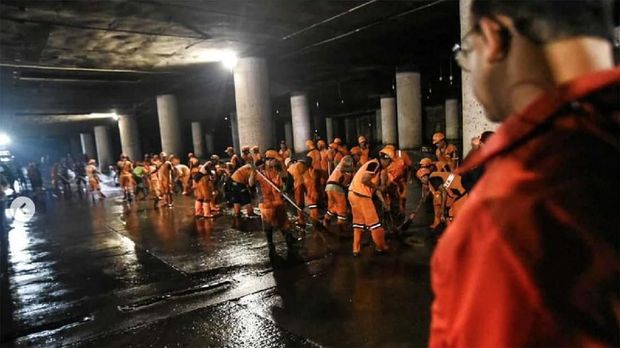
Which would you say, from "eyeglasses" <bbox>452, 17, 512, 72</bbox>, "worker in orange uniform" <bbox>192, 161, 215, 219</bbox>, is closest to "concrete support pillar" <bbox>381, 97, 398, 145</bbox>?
"worker in orange uniform" <bbox>192, 161, 215, 219</bbox>

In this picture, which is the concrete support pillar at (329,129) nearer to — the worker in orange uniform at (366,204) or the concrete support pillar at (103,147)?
the concrete support pillar at (103,147)

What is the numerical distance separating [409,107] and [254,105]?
950 centimetres

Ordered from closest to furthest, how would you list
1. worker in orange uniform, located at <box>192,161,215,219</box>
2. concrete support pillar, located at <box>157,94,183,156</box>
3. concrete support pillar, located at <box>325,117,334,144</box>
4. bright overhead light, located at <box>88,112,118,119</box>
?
worker in orange uniform, located at <box>192,161,215,219</box>
concrete support pillar, located at <box>157,94,183,156</box>
bright overhead light, located at <box>88,112,118,119</box>
concrete support pillar, located at <box>325,117,334,144</box>

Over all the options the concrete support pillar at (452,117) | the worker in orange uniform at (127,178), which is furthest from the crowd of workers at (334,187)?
the concrete support pillar at (452,117)

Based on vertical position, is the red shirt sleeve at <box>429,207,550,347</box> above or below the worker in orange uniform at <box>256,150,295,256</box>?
above

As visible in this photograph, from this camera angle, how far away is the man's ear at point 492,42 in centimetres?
105

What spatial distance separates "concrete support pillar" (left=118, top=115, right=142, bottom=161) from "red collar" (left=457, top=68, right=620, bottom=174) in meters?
27.0

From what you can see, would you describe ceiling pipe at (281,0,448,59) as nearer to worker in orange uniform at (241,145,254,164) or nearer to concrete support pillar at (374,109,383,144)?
worker in orange uniform at (241,145,254,164)

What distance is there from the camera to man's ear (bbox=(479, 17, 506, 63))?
Answer: 105cm

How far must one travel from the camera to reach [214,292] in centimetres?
564

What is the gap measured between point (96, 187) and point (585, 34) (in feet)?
67.3

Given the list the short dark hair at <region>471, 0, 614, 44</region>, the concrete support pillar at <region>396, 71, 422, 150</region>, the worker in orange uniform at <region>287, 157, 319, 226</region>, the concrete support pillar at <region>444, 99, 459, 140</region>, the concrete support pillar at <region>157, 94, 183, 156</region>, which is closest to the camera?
the short dark hair at <region>471, 0, 614, 44</region>

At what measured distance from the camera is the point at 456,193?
713 cm

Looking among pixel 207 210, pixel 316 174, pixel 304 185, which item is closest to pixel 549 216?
pixel 304 185
